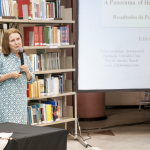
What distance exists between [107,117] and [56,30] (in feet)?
8.97

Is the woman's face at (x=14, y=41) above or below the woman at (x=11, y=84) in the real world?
above

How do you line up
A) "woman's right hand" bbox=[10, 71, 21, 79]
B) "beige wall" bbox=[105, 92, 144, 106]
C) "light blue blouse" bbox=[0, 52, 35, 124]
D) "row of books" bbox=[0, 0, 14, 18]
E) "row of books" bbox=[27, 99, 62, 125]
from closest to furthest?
"woman's right hand" bbox=[10, 71, 21, 79], "light blue blouse" bbox=[0, 52, 35, 124], "row of books" bbox=[0, 0, 14, 18], "row of books" bbox=[27, 99, 62, 125], "beige wall" bbox=[105, 92, 144, 106]

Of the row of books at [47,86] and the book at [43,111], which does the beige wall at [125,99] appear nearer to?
the row of books at [47,86]

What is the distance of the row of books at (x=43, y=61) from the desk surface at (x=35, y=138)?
75.9 inches

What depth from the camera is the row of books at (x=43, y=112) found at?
382cm

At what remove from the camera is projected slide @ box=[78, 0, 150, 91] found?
394 centimetres

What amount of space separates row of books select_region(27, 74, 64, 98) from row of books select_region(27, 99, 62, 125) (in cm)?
16

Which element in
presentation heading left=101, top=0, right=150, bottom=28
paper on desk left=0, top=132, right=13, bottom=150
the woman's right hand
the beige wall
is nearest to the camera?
paper on desk left=0, top=132, right=13, bottom=150

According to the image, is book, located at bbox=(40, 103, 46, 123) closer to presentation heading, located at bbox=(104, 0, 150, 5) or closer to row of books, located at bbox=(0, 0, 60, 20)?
row of books, located at bbox=(0, 0, 60, 20)

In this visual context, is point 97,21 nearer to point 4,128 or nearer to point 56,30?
point 56,30

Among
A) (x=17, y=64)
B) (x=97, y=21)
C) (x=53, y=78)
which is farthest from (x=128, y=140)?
(x=17, y=64)

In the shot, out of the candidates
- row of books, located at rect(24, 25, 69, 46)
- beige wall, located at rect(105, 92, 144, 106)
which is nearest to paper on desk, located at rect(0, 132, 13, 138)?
row of books, located at rect(24, 25, 69, 46)

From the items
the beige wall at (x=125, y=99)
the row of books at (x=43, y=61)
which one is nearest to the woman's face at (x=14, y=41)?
the row of books at (x=43, y=61)

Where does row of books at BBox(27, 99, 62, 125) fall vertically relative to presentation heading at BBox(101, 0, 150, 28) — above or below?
below
